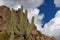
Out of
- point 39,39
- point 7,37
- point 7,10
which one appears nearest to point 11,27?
point 7,37

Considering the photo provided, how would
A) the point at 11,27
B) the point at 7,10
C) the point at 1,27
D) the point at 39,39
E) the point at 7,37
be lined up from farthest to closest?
the point at 39,39, the point at 7,10, the point at 1,27, the point at 7,37, the point at 11,27

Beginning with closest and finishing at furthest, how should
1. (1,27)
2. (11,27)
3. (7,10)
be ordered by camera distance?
1. (11,27)
2. (1,27)
3. (7,10)

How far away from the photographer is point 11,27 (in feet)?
160

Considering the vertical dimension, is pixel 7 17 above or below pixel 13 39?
above

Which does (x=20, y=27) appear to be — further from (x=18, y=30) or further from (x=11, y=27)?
(x=11, y=27)

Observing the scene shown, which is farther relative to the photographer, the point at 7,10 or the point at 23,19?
the point at 7,10

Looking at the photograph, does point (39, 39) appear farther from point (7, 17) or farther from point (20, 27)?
point (20, 27)

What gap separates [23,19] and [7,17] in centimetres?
1438

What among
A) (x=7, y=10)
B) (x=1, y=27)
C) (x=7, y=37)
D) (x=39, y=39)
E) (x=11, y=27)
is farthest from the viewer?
(x=39, y=39)

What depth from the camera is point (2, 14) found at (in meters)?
69.6

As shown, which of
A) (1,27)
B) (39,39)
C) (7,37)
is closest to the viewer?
(7,37)

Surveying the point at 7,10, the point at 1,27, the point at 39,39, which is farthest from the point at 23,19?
the point at 39,39

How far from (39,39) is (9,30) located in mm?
26104

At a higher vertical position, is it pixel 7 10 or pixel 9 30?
pixel 7 10
